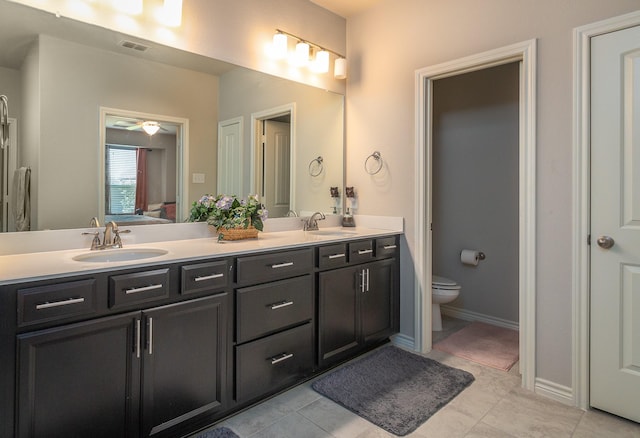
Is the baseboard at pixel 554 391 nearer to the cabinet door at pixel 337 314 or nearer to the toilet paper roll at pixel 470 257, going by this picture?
the cabinet door at pixel 337 314

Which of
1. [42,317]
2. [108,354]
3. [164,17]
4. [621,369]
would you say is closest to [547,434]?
[621,369]

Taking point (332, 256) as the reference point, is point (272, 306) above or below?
below

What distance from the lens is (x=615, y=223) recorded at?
192cm

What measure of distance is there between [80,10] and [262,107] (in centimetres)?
118

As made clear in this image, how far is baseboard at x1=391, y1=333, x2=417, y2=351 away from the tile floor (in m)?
0.62

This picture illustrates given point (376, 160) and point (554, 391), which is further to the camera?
point (376, 160)

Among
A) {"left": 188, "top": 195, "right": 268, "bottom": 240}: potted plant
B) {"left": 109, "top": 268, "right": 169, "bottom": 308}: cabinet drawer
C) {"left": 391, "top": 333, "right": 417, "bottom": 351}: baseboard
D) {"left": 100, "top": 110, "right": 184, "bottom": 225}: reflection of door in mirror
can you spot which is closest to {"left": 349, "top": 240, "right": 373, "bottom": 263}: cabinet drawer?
{"left": 188, "top": 195, "right": 268, "bottom": 240}: potted plant

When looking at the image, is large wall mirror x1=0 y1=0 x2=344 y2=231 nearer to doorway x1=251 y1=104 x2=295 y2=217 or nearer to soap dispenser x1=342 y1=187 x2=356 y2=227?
doorway x1=251 y1=104 x2=295 y2=217

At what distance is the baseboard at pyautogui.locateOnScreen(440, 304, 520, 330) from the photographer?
329cm

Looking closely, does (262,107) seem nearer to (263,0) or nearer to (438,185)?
(263,0)

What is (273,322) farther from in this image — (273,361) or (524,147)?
(524,147)

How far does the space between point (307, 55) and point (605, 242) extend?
226 centimetres

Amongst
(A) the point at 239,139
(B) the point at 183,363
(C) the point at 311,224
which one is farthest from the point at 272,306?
(A) the point at 239,139

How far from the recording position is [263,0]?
2.58 m
